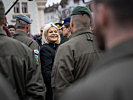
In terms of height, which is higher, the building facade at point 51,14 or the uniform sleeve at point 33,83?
the building facade at point 51,14

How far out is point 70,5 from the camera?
→ 59406 mm

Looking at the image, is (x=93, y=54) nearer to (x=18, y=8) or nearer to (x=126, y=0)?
(x=126, y=0)

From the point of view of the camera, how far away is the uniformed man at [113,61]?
3.43 feet

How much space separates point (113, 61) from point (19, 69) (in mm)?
1511

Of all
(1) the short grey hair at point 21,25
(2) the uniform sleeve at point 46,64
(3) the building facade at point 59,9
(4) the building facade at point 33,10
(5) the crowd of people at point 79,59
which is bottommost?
(2) the uniform sleeve at point 46,64

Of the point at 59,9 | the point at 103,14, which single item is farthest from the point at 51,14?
the point at 103,14

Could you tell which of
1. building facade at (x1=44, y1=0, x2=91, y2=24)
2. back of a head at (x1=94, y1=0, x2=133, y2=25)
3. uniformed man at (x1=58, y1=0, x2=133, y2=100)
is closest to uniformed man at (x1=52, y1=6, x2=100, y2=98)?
uniformed man at (x1=58, y1=0, x2=133, y2=100)

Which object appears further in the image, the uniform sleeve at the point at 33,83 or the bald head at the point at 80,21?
the bald head at the point at 80,21

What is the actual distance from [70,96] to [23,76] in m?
1.43

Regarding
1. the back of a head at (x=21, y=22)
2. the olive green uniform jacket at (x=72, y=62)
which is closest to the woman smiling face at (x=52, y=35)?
the back of a head at (x=21, y=22)

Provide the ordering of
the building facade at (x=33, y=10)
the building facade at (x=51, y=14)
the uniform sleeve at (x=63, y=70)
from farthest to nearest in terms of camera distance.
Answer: the building facade at (x=51, y=14) < the building facade at (x=33, y=10) < the uniform sleeve at (x=63, y=70)

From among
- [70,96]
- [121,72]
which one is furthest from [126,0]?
[70,96]

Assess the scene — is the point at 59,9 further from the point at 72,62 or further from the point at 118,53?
the point at 118,53

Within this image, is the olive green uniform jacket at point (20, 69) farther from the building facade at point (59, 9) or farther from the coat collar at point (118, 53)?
the building facade at point (59, 9)
